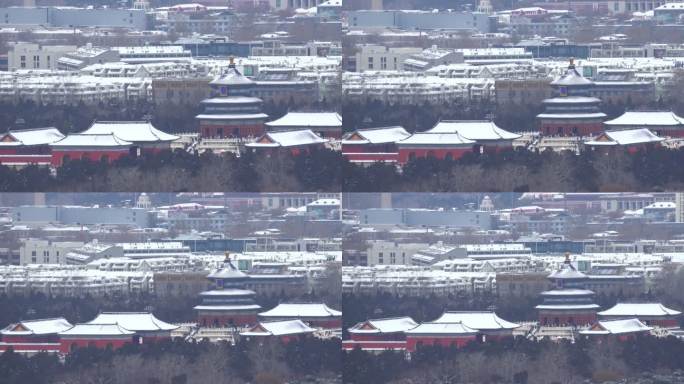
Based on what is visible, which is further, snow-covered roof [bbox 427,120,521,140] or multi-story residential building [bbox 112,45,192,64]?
multi-story residential building [bbox 112,45,192,64]

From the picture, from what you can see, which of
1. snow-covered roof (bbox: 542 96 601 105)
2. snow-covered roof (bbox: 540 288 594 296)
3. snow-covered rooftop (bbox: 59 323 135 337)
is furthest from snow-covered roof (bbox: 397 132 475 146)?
snow-covered rooftop (bbox: 59 323 135 337)

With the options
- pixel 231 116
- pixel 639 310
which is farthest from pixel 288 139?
pixel 639 310

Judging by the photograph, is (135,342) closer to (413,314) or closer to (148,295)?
(148,295)

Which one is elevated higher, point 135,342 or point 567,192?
point 567,192

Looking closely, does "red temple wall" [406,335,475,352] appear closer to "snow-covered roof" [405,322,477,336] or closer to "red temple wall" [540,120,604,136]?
"snow-covered roof" [405,322,477,336]

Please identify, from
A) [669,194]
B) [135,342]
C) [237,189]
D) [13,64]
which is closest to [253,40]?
[237,189]

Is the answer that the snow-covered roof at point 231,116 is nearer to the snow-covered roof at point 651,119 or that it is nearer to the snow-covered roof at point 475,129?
the snow-covered roof at point 475,129

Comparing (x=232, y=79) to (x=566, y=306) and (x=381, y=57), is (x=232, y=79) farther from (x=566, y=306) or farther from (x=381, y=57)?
(x=566, y=306)
